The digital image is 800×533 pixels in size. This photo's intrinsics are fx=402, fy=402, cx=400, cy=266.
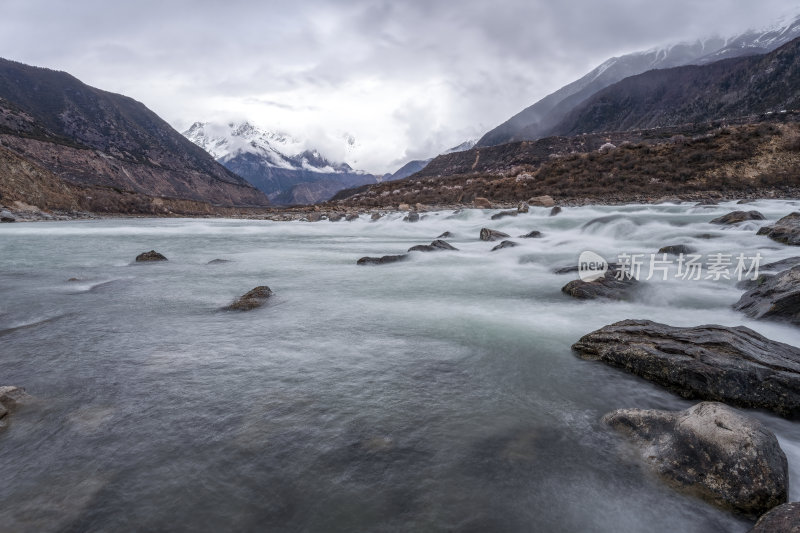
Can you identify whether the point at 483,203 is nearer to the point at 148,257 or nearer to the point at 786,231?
the point at 786,231

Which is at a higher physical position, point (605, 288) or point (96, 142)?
point (96, 142)

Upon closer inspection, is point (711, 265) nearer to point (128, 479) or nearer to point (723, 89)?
point (128, 479)

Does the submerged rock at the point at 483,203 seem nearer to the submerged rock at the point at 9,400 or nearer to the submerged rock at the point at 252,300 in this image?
the submerged rock at the point at 252,300

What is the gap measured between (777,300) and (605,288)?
223 cm

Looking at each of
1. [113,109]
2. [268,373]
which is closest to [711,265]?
[268,373]

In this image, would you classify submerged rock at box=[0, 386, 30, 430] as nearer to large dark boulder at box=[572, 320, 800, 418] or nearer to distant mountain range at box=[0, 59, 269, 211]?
large dark boulder at box=[572, 320, 800, 418]

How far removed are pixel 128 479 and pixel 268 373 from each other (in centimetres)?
170

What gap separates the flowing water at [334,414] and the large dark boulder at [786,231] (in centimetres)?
454

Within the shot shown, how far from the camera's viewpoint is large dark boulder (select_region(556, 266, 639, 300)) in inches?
273

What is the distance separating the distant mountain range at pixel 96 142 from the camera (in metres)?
85.8

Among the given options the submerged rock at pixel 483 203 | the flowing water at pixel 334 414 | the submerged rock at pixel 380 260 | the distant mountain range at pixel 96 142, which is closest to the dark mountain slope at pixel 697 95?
the submerged rock at pixel 483 203

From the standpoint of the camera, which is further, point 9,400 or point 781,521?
point 9,400
